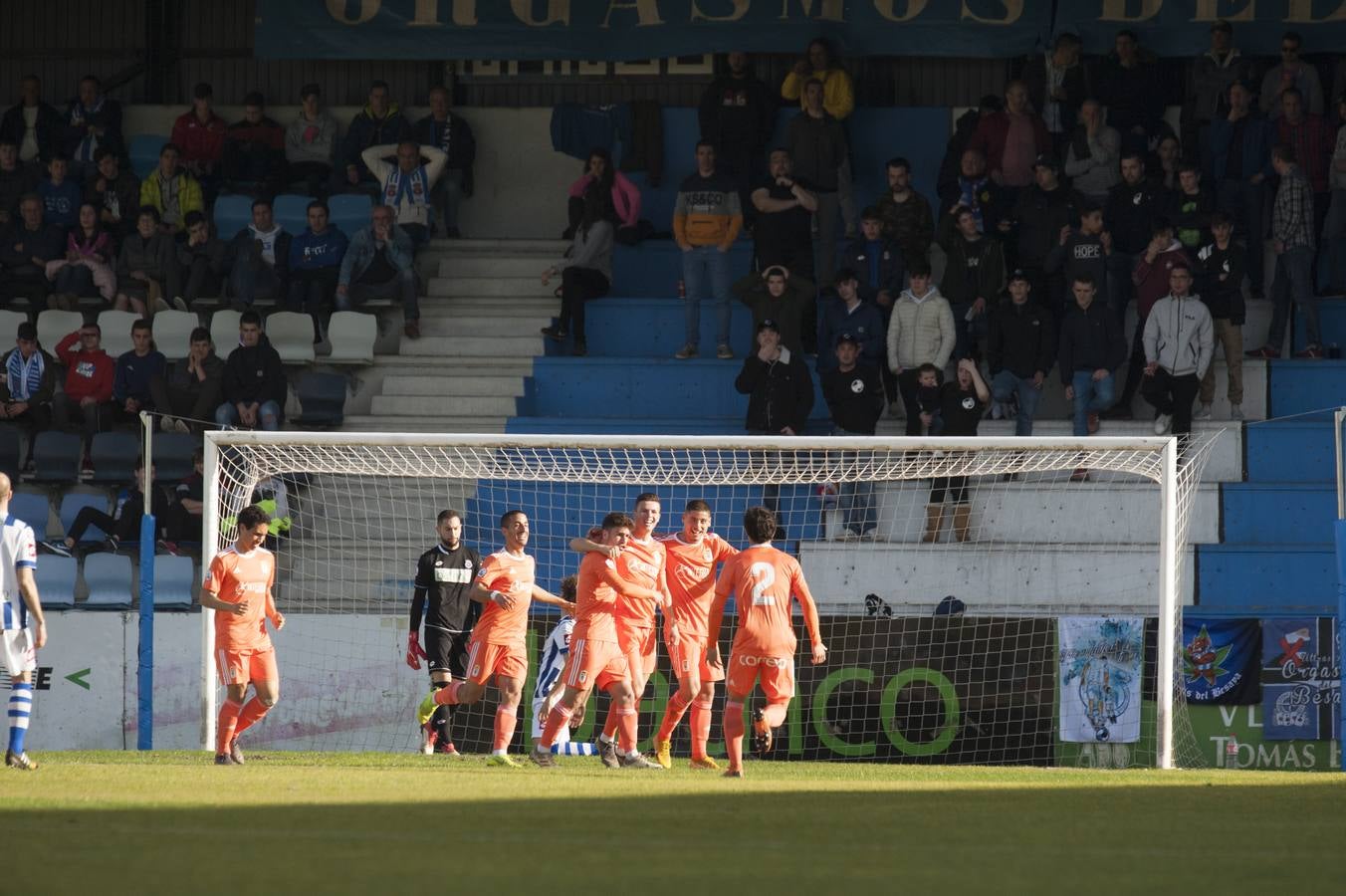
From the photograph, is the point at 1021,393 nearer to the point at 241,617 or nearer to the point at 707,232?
the point at 707,232

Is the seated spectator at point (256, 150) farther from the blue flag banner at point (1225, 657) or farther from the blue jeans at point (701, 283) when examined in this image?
the blue flag banner at point (1225, 657)

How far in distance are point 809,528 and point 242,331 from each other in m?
6.00

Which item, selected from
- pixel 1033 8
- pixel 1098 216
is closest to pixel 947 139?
pixel 1033 8

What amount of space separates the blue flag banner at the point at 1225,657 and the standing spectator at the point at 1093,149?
5.64m

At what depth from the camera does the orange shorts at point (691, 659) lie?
11938 millimetres

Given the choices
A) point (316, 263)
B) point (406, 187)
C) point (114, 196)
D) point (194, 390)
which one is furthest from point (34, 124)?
point (194, 390)

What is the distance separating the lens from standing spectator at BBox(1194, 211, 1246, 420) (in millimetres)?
17094

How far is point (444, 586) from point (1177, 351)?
7808 millimetres

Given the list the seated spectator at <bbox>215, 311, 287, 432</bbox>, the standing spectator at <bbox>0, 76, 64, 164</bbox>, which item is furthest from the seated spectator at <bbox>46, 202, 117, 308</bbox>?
the seated spectator at <bbox>215, 311, 287, 432</bbox>

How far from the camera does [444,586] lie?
13.0 meters

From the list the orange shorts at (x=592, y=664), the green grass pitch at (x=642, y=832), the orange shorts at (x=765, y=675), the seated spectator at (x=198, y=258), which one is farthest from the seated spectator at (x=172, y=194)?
the orange shorts at (x=765, y=675)

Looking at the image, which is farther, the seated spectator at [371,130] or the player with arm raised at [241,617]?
the seated spectator at [371,130]

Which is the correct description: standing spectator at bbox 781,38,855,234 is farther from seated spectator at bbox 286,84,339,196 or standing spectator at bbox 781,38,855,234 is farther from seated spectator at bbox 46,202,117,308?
seated spectator at bbox 46,202,117,308

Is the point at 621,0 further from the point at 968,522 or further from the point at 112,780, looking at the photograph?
the point at 112,780
